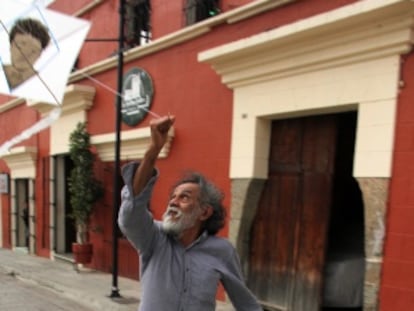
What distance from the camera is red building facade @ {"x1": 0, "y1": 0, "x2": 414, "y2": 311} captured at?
14.2 ft

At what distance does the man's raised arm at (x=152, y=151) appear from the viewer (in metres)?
1.85

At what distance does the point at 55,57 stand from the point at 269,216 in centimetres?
338

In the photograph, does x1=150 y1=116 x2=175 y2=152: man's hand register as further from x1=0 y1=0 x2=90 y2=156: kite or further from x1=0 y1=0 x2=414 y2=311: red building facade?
x1=0 y1=0 x2=414 y2=311: red building facade

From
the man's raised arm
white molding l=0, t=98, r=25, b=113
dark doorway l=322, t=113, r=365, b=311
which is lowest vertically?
dark doorway l=322, t=113, r=365, b=311

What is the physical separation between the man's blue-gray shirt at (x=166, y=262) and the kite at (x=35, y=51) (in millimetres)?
1895

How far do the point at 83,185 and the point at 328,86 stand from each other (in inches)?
209

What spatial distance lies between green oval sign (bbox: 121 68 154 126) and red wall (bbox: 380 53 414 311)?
4.37 metres

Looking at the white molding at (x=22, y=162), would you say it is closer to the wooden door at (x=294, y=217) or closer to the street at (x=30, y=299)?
the street at (x=30, y=299)

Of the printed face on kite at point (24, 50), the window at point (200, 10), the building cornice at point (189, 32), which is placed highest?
the window at point (200, 10)

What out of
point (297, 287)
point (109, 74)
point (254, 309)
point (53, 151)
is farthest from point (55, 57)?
point (53, 151)

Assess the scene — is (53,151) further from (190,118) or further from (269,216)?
(269,216)

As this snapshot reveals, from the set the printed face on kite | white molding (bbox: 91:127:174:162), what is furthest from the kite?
white molding (bbox: 91:127:174:162)

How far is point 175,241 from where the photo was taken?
7.06 ft

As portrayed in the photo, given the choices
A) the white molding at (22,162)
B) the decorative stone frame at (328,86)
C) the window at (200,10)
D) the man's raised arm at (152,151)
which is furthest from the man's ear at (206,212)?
the white molding at (22,162)
